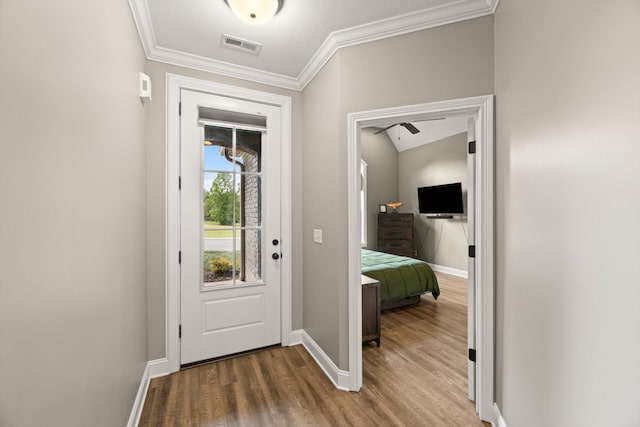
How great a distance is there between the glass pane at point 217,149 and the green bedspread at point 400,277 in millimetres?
2110

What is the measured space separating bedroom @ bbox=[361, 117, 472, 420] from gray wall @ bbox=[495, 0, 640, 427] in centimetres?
105

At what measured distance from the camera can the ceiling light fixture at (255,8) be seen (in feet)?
5.35

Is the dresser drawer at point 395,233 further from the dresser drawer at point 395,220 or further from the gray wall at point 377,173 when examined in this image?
the gray wall at point 377,173

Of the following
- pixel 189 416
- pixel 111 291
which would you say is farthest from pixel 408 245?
pixel 111 291

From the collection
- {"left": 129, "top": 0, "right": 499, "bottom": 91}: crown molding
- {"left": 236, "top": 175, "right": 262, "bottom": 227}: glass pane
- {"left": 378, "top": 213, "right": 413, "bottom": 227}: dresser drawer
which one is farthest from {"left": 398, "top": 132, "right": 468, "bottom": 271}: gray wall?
{"left": 236, "top": 175, "right": 262, "bottom": 227}: glass pane

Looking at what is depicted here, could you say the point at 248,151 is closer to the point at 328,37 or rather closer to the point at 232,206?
the point at 232,206

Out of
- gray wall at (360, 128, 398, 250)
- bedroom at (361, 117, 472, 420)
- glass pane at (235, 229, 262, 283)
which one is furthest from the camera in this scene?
gray wall at (360, 128, 398, 250)

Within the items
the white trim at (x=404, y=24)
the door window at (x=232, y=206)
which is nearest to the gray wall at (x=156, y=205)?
the door window at (x=232, y=206)

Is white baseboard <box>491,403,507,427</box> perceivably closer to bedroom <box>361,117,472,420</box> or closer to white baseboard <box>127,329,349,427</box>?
bedroom <box>361,117,472,420</box>

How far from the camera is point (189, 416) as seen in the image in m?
1.82

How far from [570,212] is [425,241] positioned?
224 inches

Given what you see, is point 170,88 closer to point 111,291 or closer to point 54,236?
point 111,291

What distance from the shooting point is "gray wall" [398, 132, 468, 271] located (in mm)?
5609

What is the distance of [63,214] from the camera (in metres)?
0.86
